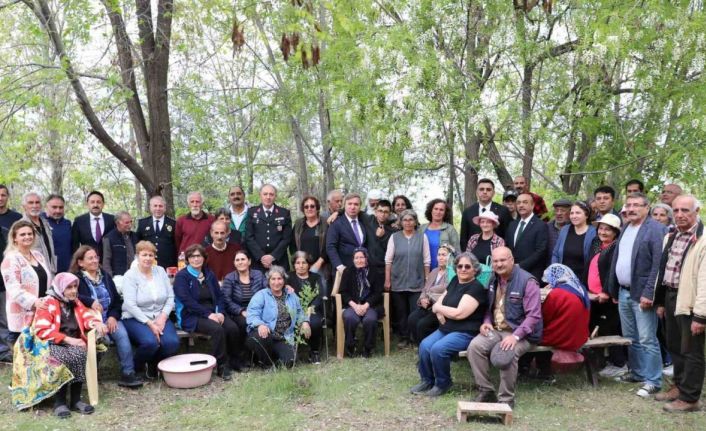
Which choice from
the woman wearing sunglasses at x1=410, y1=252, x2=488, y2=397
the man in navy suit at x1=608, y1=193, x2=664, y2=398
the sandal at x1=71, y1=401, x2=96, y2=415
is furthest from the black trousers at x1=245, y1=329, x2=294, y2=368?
the man in navy suit at x1=608, y1=193, x2=664, y2=398

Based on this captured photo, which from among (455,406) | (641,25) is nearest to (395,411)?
(455,406)

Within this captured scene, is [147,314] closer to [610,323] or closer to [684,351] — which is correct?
[610,323]

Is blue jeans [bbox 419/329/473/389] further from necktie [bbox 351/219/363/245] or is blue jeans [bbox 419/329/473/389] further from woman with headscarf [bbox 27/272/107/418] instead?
woman with headscarf [bbox 27/272/107/418]

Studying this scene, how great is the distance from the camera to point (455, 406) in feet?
16.4

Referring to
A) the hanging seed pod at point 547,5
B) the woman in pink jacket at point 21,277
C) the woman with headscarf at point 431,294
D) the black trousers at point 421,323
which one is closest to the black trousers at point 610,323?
the woman with headscarf at point 431,294

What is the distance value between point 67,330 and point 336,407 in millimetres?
2516

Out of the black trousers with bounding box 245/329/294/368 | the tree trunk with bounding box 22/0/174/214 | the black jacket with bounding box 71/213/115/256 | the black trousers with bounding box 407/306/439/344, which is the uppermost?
the tree trunk with bounding box 22/0/174/214

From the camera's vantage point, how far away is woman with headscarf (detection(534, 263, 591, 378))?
5.24m

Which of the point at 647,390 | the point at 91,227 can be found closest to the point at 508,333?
the point at 647,390

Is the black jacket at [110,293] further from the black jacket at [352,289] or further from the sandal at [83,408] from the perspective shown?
the black jacket at [352,289]

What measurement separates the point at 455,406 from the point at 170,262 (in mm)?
4059

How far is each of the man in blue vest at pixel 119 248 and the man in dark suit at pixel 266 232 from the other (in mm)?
1374

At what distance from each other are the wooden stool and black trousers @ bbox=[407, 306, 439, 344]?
1585 millimetres

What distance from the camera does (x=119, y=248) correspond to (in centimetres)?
679
